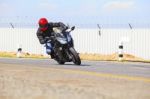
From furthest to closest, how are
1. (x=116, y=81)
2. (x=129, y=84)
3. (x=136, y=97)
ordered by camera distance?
(x=116, y=81) → (x=129, y=84) → (x=136, y=97)

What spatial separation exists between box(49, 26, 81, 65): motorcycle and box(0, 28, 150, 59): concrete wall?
14.7 m

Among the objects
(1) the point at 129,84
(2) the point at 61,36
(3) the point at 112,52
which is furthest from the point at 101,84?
(3) the point at 112,52

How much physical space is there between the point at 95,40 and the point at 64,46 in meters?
18.0

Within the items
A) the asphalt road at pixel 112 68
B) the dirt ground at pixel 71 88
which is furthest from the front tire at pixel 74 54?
the dirt ground at pixel 71 88

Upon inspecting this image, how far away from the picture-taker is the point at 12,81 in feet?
43.3

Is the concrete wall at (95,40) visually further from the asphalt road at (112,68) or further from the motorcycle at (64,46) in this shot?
the motorcycle at (64,46)

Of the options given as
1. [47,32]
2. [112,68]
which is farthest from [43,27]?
[112,68]

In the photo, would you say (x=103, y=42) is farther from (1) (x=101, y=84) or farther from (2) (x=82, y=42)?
(1) (x=101, y=84)

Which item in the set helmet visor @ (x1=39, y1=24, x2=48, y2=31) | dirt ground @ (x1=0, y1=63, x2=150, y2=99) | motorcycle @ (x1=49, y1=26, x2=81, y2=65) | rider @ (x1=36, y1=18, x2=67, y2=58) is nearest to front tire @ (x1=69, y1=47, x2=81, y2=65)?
motorcycle @ (x1=49, y1=26, x2=81, y2=65)

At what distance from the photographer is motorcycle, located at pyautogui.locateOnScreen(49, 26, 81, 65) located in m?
21.3

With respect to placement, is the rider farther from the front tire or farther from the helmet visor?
the front tire

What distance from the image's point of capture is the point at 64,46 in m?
21.4

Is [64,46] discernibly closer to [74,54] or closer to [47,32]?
[74,54]

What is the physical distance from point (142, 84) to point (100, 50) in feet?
86.2
